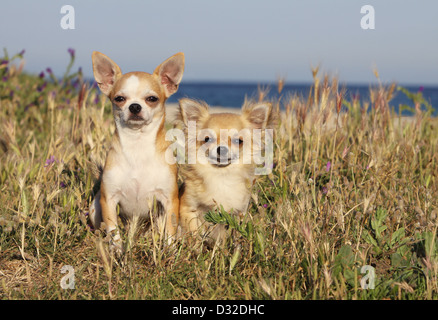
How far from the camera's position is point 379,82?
5082mm

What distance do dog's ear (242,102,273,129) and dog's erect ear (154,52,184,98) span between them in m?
0.68

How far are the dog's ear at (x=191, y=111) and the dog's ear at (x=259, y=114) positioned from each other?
0.36 metres

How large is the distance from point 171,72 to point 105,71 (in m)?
0.55

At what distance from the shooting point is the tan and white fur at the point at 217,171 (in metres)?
3.62

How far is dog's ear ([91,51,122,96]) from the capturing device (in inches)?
142

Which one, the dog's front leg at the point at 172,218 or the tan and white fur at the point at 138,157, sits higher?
the tan and white fur at the point at 138,157

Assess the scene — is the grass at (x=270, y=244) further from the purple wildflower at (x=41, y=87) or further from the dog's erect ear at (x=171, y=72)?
the purple wildflower at (x=41, y=87)

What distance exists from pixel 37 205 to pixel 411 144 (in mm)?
4051

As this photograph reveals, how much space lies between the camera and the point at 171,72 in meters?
3.69

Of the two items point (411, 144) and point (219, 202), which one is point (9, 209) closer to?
point (219, 202)

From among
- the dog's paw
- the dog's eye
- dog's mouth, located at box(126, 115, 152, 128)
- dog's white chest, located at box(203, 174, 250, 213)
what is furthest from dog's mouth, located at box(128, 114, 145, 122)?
the dog's paw

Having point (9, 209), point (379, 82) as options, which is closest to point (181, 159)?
point (9, 209)

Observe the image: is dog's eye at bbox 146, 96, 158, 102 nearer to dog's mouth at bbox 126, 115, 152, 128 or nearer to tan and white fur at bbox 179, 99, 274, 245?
dog's mouth at bbox 126, 115, 152, 128

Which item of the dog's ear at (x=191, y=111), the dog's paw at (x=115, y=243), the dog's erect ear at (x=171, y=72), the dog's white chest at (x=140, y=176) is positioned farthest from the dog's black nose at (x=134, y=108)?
the dog's paw at (x=115, y=243)
